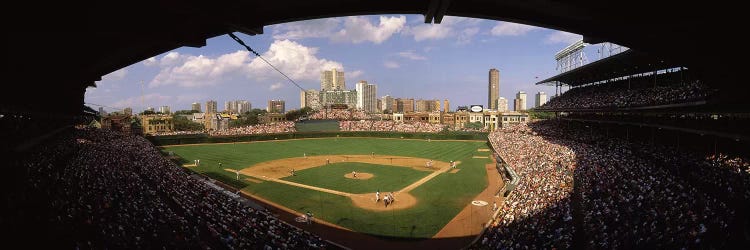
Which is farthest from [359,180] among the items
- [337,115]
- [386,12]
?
[337,115]

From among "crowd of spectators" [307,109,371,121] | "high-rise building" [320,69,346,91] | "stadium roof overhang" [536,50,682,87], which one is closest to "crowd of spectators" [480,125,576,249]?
"stadium roof overhang" [536,50,682,87]

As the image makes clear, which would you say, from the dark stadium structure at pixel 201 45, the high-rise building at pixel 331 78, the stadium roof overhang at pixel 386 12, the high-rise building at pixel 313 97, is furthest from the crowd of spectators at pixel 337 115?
the high-rise building at pixel 331 78

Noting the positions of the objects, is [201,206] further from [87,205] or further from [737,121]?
[737,121]

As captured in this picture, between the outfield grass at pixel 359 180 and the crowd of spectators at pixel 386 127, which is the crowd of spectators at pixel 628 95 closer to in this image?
the outfield grass at pixel 359 180

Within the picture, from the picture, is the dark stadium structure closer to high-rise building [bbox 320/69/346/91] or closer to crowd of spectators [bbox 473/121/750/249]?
crowd of spectators [bbox 473/121/750/249]

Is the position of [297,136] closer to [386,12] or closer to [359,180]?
[359,180]
